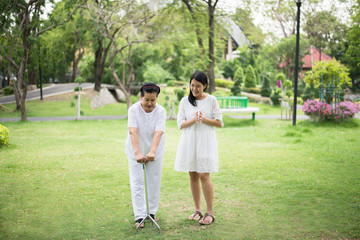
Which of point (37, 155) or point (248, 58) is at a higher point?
point (248, 58)

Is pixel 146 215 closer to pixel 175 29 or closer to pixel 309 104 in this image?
pixel 309 104

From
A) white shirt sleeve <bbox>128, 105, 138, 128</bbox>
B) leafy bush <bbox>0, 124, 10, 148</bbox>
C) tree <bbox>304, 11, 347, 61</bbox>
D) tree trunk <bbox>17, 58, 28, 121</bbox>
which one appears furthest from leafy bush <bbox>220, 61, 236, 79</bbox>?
white shirt sleeve <bbox>128, 105, 138, 128</bbox>

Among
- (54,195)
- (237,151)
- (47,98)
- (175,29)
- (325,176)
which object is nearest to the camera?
(54,195)

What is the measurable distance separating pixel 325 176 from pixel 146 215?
Result: 147 inches

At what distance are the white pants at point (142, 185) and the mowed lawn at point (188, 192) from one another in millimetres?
227

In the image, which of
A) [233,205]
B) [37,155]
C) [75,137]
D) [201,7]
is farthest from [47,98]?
[233,205]

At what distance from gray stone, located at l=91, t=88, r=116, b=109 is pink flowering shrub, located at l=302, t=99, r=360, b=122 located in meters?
13.6

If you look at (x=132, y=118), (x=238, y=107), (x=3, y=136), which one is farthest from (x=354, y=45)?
(x=132, y=118)

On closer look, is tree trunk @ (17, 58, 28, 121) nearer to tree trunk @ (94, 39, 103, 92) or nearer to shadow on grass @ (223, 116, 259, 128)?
tree trunk @ (94, 39, 103, 92)

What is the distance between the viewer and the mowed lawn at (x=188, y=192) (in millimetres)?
4156

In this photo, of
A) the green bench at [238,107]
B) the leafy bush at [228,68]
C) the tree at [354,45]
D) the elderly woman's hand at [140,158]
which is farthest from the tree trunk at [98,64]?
the elderly woman's hand at [140,158]

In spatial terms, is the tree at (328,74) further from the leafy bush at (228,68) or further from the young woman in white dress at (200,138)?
the leafy bush at (228,68)

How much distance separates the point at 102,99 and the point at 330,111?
15216 mm

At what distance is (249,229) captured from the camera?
164 inches
